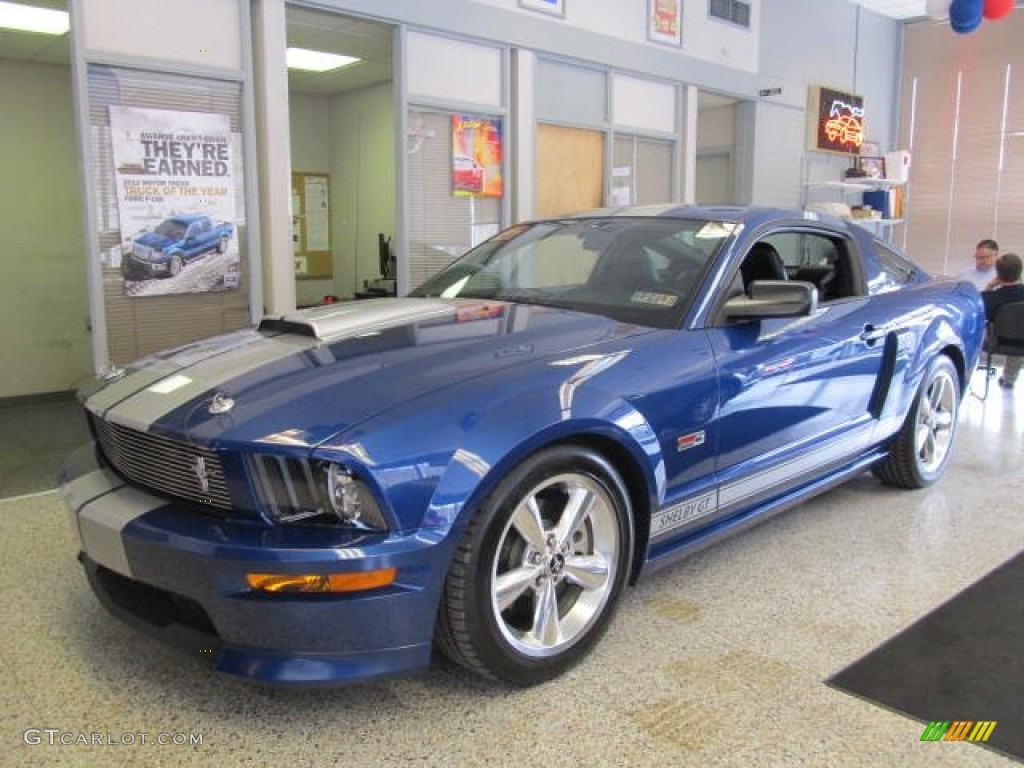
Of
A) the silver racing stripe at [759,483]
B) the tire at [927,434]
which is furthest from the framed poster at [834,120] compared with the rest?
the silver racing stripe at [759,483]

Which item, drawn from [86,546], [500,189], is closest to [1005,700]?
[86,546]

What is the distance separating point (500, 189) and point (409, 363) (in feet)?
15.6

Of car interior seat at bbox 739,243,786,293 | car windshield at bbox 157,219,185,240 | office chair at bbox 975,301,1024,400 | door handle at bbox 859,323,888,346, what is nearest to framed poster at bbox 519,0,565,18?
car windshield at bbox 157,219,185,240

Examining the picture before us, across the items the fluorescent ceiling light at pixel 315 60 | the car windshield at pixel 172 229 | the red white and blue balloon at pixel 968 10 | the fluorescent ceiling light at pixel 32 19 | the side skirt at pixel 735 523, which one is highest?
the red white and blue balloon at pixel 968 10

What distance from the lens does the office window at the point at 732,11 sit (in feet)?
27.2

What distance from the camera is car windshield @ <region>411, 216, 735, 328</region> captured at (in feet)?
9.26

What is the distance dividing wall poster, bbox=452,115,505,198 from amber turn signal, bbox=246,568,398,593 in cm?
491

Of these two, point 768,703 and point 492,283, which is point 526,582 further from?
point 492,283

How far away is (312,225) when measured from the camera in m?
10.2

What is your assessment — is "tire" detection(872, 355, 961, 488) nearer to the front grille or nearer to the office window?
the front grille

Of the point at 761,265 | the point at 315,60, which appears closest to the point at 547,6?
the point at 315,60

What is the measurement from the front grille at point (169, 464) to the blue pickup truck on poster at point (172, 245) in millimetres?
2737

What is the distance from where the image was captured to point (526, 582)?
221cm

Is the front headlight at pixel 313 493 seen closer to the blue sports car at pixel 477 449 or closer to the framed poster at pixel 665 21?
the blue sports car at pixel 477 449
